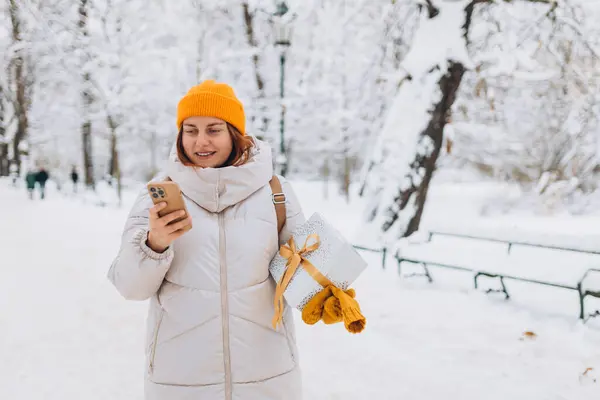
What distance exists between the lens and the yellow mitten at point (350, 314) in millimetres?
1706

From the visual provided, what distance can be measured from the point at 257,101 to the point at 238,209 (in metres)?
15.3

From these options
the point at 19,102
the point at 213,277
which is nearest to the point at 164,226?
the point at 213,277

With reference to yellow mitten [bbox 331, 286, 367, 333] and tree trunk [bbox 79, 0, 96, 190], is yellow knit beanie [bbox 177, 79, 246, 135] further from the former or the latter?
tree trunk [bbox 79, 0, 96, 190]

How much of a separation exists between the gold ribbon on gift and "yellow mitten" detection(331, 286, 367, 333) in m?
0.08

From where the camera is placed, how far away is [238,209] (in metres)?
1.89

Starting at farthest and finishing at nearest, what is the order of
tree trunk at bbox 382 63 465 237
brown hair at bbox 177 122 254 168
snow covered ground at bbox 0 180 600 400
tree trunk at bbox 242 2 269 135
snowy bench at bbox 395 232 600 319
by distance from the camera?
tree trunk at bbox 242 2 269 135
tree trunk at bbox 382 63 465 237
snowy bench at bbox 395 232 600 319
snow covered ground at bbox 0 180 600 400
brown hair at bbox 177 122 254 168

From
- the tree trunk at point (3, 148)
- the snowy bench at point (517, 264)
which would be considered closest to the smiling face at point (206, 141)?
the snowy bench at point (517, 264)

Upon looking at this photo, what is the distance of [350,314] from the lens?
1.71 m

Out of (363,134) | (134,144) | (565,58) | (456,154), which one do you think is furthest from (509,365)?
(134,144)

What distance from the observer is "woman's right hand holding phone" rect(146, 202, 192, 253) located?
5.21 feet

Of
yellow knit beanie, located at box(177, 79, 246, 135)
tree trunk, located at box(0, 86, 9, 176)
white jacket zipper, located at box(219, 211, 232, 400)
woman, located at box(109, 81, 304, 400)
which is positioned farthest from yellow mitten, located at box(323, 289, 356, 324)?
tree trunk, located at box(0, 86, 9, 176)

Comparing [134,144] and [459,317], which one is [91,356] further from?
[134,144]

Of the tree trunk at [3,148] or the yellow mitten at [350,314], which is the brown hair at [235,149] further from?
the tree trunk at [3,148]

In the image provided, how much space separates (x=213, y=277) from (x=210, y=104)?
25.9 inches
